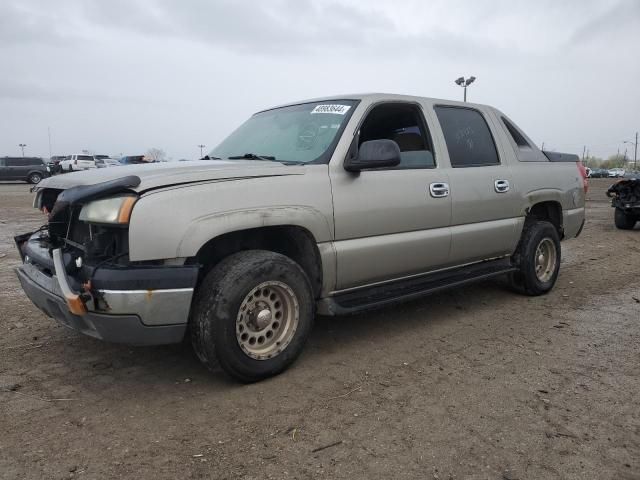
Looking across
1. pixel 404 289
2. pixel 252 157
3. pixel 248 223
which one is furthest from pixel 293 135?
pixel 404 289

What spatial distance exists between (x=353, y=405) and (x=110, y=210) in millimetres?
1705

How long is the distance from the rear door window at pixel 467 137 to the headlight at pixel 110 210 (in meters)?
2.68

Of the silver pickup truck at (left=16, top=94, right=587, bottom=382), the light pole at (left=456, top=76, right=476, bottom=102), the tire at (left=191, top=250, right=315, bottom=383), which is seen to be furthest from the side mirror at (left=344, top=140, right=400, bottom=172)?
the light pole at (left=456, top=76, right=476, bottom=102)

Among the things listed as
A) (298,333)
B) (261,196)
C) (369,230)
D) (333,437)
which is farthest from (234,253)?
(333,437)

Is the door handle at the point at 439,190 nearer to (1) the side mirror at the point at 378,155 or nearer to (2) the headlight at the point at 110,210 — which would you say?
(1) the side mirror at the point at 378,155

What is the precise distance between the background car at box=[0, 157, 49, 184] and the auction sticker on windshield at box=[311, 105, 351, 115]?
33.8 m

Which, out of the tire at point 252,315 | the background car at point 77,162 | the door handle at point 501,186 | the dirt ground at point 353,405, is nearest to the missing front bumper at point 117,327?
the tire at point 252,315

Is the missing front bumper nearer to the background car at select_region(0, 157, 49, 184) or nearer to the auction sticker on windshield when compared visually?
the auction sticker on windshield

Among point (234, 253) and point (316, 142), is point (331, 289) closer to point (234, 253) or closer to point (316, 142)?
point (234, 253)

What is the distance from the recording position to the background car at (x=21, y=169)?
108ft

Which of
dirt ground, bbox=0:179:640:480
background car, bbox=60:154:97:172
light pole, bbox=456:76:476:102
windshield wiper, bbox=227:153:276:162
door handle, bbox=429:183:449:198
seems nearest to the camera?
dirt ground, bbox=0:179:640:480

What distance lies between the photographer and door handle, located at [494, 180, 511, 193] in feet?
15.3

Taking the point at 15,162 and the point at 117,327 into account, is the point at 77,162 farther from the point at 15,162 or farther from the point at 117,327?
the point at 117,327

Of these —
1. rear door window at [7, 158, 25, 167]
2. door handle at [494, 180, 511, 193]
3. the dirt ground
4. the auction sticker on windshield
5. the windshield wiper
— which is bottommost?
the dirt ground
